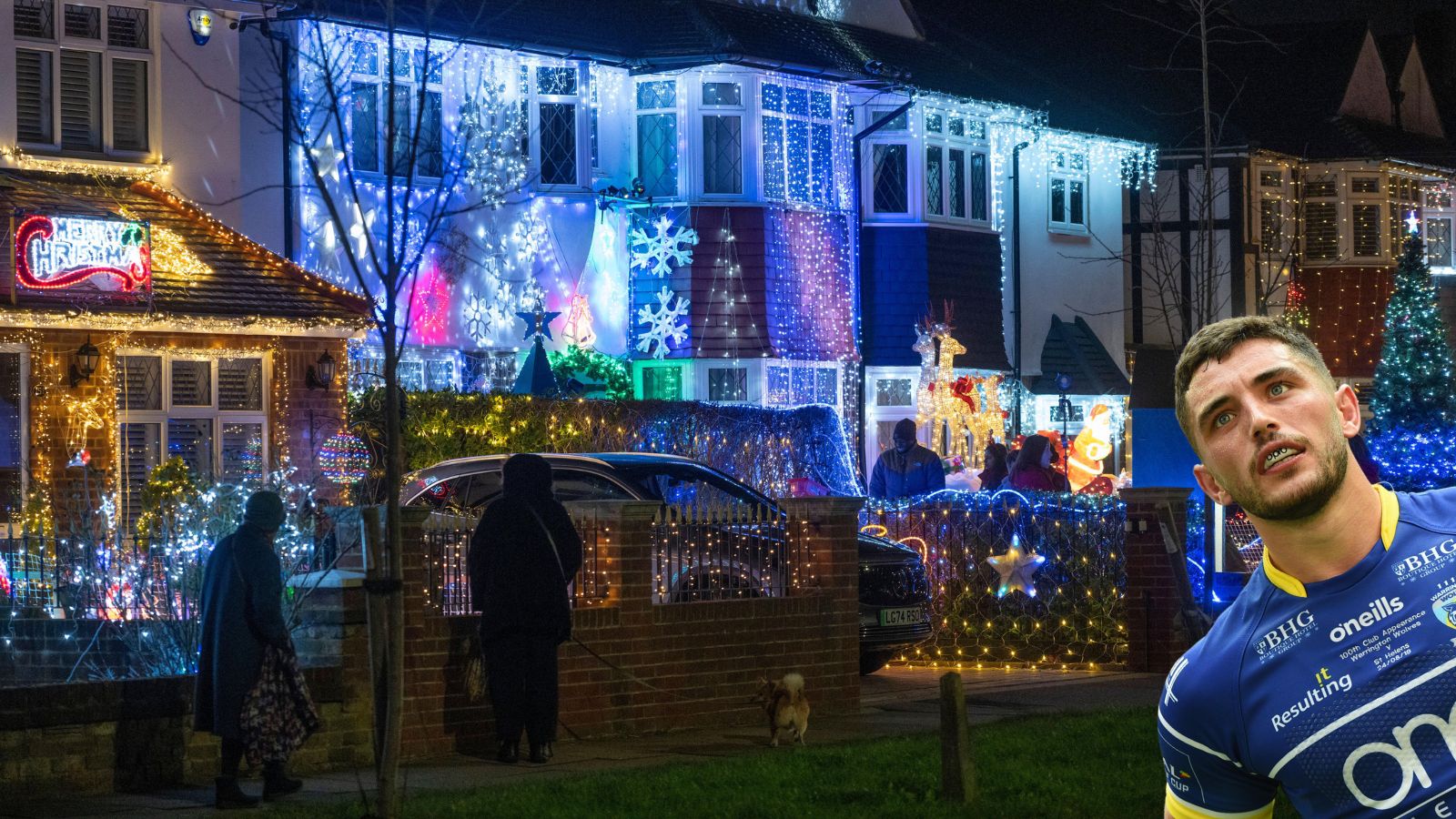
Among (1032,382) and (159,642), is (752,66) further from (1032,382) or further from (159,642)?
(159,642)

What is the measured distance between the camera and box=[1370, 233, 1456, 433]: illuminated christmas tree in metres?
33.9

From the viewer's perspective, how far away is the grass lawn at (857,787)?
397 inches

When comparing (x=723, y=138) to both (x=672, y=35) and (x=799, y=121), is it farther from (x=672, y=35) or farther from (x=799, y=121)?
(x=672, y=35)

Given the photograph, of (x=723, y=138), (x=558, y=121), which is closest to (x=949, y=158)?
(x=723, y=138)

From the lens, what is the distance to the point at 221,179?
2292 centimetres

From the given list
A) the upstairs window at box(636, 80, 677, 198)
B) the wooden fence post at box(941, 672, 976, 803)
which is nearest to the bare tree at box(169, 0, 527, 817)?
the upstairs window at box(636, 80, 677, 198)

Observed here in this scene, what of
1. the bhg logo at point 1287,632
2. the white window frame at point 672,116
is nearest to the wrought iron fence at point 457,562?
the bhg logo at point 1287,632

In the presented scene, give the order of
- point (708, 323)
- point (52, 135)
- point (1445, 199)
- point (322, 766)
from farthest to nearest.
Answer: point (1445, 199), point (708, 323), point (52, 135), point (322, 766)

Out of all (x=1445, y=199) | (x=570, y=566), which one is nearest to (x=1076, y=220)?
(x=1445, y=199)

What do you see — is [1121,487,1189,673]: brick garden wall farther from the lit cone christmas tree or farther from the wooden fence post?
the lit cone christmas tree

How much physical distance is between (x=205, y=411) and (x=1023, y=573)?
8.99 metres

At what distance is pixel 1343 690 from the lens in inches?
138

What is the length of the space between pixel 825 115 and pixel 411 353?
26.8 ft

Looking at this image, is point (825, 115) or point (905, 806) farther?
point (825, 115)
